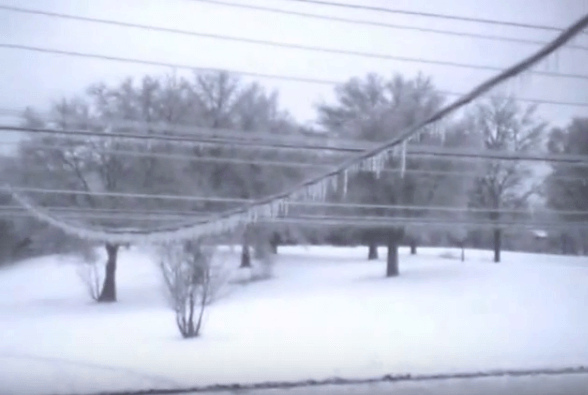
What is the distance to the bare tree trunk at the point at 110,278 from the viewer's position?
4.82 metres

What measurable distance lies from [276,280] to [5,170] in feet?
7.95

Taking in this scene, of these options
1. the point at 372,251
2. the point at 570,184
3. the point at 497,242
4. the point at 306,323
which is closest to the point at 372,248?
the point at 372,251

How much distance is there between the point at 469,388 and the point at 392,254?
1.37 meters

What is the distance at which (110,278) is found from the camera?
16.1ft

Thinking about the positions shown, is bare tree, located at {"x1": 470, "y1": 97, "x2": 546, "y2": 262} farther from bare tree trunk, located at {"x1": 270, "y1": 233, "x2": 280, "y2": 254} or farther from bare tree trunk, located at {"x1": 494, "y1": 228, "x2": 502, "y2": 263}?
bare tree trunk, located at {"x1": 270, "y1": 233, "x2": 280, "y2": 254}

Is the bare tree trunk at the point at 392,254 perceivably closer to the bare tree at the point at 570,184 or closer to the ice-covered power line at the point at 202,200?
the ice-covered power line at the point at 202,200

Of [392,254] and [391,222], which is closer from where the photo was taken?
[392,254]

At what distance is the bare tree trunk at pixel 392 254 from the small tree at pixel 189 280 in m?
1.59

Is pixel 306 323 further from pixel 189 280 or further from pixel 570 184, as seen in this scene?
pixel 570 184

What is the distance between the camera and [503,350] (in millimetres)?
5605

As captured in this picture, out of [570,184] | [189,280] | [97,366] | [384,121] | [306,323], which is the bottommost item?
[97,366]

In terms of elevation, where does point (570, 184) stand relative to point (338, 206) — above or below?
above

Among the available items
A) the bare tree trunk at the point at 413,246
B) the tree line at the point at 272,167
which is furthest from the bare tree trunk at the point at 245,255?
the bare tree trunk at the point at 413,246

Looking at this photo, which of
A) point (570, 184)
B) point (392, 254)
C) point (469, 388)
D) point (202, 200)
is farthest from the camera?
point (570, 184)
